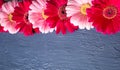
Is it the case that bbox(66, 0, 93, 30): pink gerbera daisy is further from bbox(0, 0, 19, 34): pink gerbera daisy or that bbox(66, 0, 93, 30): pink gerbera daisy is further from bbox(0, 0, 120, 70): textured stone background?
bbox(0, 0, 19, 34): pink gerbera daisy

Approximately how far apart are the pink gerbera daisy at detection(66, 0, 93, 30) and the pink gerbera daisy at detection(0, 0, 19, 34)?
0.95 feet

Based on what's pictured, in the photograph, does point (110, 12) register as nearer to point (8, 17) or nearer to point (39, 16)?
point (39, 16)

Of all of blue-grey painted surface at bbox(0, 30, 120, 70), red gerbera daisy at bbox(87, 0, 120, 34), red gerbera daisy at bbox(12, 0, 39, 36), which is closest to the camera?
red gerbera daisy at bbox(87, 0, 120, 34)

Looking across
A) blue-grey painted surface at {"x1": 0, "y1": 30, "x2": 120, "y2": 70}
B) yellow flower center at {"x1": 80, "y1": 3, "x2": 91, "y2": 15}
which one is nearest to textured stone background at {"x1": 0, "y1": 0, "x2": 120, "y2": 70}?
blue-grey painted surface at {"x1": 0, "y1": 30, "x2": 120, "y2": 70}

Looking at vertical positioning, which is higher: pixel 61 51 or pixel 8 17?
pixel 8 17

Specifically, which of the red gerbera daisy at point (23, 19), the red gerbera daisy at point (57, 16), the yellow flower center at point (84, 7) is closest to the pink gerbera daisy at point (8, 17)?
the red gerbera daisy at point (23, 19)

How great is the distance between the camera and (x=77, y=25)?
97cm

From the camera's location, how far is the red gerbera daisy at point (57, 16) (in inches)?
39.6

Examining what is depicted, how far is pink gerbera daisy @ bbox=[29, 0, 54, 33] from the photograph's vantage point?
105cm

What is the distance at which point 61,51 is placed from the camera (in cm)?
108

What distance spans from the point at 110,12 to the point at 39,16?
0.31m

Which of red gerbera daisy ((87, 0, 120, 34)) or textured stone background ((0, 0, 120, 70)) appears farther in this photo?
textured stone background ((0, 0, 120, 70))

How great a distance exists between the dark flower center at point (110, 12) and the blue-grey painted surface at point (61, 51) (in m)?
0.12

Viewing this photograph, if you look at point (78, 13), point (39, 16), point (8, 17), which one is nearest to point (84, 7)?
point (78, 13)
